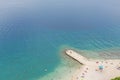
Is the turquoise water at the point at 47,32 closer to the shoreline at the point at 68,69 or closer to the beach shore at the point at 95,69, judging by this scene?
the shoreline at the point at 68,69

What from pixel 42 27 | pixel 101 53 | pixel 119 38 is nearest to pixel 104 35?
pixel 119 38

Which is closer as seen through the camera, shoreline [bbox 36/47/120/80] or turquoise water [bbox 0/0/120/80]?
shoreline [bbox 36/47/120/80]

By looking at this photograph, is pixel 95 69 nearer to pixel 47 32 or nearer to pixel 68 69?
pixel 68 69

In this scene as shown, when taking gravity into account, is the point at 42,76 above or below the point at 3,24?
below

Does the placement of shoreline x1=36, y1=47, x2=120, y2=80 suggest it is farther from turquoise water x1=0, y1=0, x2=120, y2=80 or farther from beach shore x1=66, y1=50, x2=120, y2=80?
turquoise water x1=0, y1=0, x2=120, y2=80

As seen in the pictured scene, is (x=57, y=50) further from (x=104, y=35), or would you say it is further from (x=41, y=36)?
(x=104, y=35)

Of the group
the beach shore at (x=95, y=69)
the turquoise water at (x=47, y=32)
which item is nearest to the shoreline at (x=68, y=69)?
the beach shore at (x=95, y=69)

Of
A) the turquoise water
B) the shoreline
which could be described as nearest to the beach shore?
the shoreline

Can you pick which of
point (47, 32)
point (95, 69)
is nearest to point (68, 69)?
point (95, 69)
